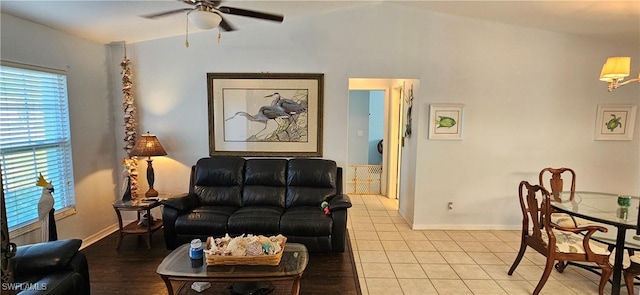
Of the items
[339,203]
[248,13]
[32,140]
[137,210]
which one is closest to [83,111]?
[32,140]

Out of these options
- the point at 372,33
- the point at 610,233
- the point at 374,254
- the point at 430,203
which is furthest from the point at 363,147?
the point at 610,233

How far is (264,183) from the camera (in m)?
3.88

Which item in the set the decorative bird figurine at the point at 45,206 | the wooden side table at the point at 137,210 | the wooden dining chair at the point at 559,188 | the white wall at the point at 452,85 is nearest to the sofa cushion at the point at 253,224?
the wooden side table at the point at 137,210

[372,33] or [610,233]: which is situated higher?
[372,33]

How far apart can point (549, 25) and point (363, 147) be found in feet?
12.4

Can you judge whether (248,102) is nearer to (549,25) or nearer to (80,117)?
(80,117)

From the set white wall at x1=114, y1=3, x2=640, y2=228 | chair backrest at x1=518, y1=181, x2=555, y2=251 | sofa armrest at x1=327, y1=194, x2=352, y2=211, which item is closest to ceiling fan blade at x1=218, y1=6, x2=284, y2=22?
white wall at x1=114, y1=3, x2=640, y2=228

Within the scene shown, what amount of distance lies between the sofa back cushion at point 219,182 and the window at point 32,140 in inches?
52.6

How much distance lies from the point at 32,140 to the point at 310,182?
284 cm

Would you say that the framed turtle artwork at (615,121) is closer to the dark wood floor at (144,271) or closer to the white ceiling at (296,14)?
the white ceiling at (296,14)

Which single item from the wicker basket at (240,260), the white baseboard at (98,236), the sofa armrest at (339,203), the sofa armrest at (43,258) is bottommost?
the white baseboard at (98,236)

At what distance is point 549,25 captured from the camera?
12.1 feet

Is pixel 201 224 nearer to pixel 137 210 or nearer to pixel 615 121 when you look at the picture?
pixel 137 210

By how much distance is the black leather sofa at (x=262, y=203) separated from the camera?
131 inches
